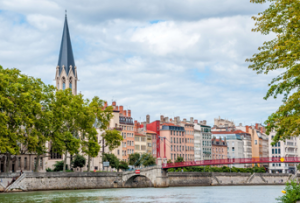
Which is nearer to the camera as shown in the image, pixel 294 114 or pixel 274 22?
pixel 294 114

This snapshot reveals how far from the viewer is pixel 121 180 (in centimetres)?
7044

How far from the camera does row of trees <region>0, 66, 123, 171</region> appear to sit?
53.2m

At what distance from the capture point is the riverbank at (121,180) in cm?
5680

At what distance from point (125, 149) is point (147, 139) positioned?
10225 mm

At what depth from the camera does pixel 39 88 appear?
58281 mm

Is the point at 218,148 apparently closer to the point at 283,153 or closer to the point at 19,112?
the point at 283,153

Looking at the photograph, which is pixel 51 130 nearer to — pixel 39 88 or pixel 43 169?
pixel 39 88

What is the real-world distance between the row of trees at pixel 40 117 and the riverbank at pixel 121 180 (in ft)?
8.91

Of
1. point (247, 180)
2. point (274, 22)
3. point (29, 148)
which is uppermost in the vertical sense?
point (274, 22)

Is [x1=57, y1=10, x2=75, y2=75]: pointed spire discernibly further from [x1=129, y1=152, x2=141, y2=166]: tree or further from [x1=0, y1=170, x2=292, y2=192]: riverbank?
[x1=0, y1=170, x2=292, y2=192]: riverbank

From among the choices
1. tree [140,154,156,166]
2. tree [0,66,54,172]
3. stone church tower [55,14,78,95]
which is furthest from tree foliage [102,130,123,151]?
stone church tower [55,14,78,95]

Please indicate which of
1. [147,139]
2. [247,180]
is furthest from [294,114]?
[147,139]

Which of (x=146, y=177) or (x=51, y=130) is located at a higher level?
(x=51, y=130)

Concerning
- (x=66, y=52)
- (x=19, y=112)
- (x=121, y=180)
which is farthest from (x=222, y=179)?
(x=19, y=112)
